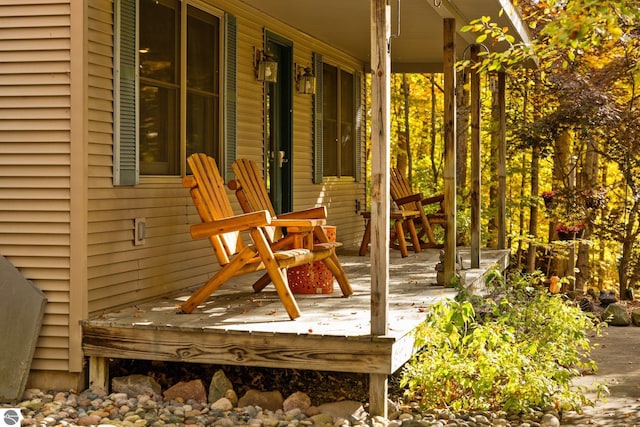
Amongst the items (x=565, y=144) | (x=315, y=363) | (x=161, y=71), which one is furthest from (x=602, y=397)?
(x=565, y=144)

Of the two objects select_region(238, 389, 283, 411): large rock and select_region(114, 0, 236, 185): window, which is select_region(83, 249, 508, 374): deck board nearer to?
select_region(238, 389, 283, 411): large rock

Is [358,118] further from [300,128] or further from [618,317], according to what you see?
[618,317]

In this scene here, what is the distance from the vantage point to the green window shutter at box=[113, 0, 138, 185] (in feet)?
18.3

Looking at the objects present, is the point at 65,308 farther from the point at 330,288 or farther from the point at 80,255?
the point at 330,288

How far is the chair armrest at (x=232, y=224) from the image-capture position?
5.34 m

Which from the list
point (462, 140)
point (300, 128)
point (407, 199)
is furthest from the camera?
point (462, 140)

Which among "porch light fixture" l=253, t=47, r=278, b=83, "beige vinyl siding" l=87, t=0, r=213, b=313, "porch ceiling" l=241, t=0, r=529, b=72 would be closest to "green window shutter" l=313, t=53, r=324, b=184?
"porch ceiling" l=241, t=0, r=529, b=72

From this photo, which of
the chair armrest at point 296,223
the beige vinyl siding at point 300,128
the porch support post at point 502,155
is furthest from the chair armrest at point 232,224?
the porch support post at point 502,155

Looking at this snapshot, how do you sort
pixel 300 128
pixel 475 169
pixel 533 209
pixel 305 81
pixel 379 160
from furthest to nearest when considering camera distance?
pixel 533 209, pixel 300 128, pixel 305 81, pixel 475 169, pixel 379 160

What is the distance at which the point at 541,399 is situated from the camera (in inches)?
204

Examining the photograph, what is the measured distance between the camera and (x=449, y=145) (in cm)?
Result: 696

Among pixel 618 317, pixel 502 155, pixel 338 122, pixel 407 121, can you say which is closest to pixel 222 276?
pixel 338 122

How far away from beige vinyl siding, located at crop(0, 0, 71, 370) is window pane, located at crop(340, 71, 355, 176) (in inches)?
242

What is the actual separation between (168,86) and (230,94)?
1.12m
